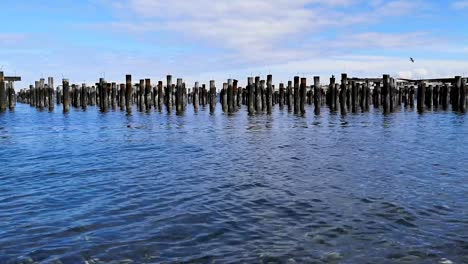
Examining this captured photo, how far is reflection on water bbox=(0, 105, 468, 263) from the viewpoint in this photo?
217 inches

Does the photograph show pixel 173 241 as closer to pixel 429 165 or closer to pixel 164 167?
pixel 164 167

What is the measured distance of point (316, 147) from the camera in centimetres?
1566

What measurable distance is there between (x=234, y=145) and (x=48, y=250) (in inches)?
443

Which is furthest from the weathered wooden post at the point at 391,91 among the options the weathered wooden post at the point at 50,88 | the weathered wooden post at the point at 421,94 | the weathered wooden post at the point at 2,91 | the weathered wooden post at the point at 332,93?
the weathered wooden post at the point at 50,88

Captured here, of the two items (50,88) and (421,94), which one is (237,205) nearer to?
(421,94)

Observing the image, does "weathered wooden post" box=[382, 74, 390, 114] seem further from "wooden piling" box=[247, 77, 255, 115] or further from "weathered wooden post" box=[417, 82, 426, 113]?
"wooden piling" box=[247, 77, 255, 115]

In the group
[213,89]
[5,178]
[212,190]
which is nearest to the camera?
[212,190]

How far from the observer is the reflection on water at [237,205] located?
5.51 meters

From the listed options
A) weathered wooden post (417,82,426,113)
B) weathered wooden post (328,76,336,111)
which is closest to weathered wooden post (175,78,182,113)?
weathered wooden post (328,76,336,111)

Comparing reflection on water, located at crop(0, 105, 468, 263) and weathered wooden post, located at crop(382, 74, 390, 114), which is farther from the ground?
weathered wooden post, located at crop(382, 74, 390, 114)

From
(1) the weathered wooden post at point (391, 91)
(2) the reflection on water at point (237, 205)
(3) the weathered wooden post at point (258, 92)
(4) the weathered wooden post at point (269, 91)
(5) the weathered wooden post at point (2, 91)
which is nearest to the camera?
(2) the reflection on water at point (237, 205)

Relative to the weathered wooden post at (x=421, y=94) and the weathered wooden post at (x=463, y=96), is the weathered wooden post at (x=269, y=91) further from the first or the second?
the weathered wooden post at (x=463, y=96)

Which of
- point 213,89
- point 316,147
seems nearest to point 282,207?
point 316,147

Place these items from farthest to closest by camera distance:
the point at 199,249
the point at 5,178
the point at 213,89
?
the point at 213,89, the point at 5,178, the point at 199,249
